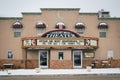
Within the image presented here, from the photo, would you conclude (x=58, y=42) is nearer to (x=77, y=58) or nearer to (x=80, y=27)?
(x=77, y=58)

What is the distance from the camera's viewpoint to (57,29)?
1880 inches

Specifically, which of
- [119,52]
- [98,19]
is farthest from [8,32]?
[119,52]

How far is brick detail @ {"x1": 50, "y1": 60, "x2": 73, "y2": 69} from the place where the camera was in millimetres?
45094

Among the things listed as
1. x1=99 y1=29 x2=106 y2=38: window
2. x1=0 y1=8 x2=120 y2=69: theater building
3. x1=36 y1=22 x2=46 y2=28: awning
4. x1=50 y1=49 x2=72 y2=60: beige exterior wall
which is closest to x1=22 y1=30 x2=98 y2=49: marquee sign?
x1=50 y1=49 x2=72 y2=60: beige exterior wall

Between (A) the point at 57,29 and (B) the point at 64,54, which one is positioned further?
(A) the point at 57,29

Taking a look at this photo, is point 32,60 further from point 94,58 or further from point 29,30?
point 94,58

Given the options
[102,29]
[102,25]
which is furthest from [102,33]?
[102,25]

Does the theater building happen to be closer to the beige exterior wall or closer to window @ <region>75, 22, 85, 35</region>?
window @ <region>75, 22, 85, 35</region>

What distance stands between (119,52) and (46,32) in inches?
444

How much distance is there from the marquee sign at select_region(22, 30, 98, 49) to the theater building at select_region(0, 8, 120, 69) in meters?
1.58

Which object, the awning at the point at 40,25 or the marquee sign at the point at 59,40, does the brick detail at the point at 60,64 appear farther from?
the awning at the point at 40,25

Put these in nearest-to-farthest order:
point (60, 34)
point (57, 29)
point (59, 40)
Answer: point (59, 40) < point (60, 34) < point (57, 29)

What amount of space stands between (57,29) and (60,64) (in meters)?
5.37

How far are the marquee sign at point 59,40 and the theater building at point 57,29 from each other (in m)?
1.58
